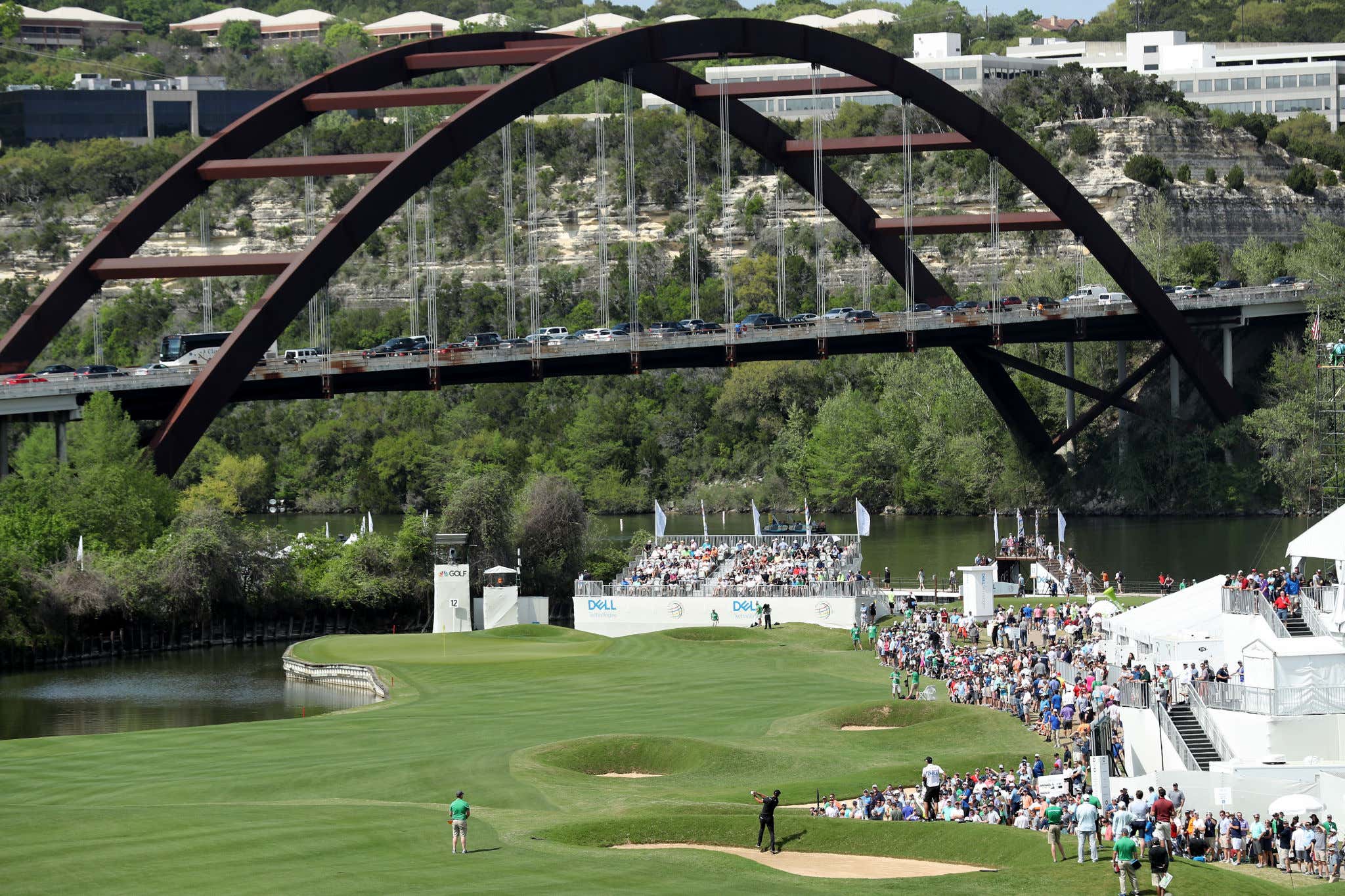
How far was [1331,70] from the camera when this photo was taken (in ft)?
581

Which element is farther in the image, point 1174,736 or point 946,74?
point 946,74

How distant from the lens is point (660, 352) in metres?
93.4

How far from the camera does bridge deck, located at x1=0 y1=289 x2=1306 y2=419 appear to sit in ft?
262

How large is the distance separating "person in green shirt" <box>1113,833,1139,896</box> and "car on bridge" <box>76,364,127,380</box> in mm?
56743

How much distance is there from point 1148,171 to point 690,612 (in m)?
96.5

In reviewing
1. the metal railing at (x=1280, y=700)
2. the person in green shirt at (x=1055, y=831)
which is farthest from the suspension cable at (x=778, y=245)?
the person in green shirt at (x=1055, y=831)

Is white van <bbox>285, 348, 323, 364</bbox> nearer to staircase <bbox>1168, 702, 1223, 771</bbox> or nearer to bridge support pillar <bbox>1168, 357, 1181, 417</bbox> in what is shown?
bridge support pillar <bbox>1168, 357, 1181, 417</bbox>

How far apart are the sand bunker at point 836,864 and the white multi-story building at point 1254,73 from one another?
155 m

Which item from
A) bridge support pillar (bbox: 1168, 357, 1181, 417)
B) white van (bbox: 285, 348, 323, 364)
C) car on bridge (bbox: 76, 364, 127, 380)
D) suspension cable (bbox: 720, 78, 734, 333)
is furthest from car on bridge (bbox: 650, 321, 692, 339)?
bridge support pillar (bbox: 1168, 357, 1181, 417)

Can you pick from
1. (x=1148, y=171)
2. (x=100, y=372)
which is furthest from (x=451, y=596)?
(x=1148, y=171)

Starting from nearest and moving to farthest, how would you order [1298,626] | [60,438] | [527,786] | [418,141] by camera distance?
[527,786], [1298,626], [60,438], [418,141]

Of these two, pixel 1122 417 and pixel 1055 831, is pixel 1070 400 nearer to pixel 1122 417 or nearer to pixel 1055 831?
pixel 1122 417

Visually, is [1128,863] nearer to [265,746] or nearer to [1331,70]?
[265,746]

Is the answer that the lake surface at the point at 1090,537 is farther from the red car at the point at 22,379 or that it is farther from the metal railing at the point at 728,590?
the red car at the point at 22,379
